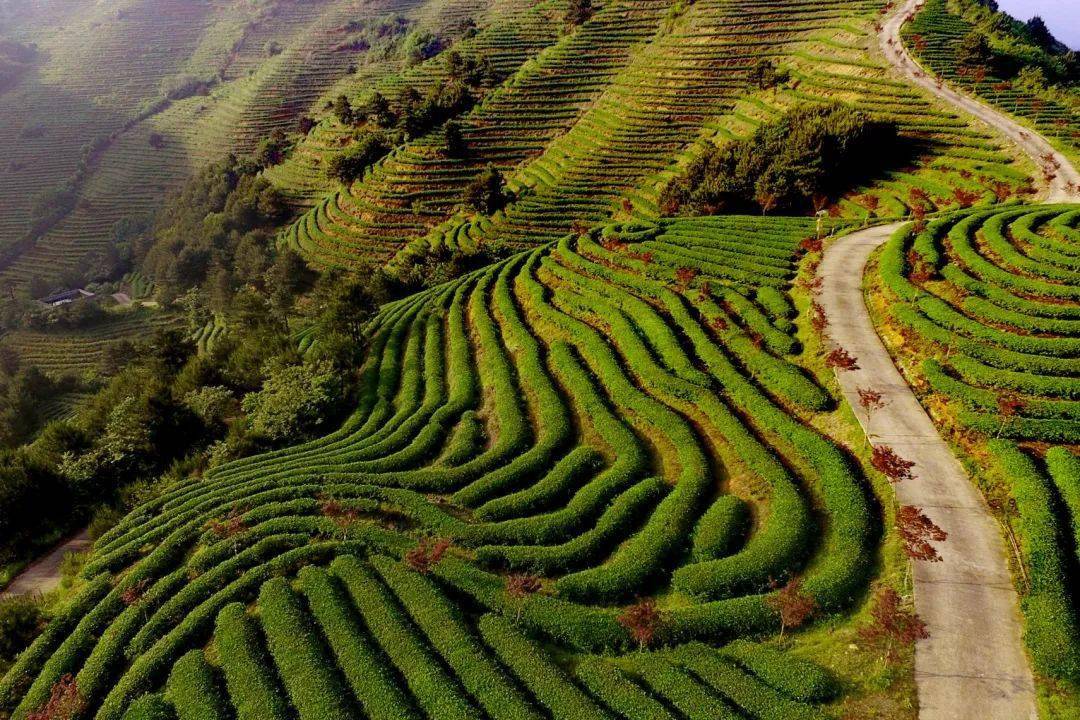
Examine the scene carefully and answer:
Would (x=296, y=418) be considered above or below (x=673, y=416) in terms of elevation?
below

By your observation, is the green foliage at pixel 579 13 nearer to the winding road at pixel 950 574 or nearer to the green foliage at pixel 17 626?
the winding road at pixel 950 574

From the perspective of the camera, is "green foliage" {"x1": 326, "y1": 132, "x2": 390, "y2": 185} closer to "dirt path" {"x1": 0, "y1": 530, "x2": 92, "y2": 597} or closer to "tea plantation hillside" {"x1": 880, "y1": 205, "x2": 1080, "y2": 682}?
"dirt path" {"x1": 0, "y1": 530, "x2": 92, "y2": 597}

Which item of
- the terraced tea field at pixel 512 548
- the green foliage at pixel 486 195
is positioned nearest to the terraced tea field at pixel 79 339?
the green foliage at pixel 486 195

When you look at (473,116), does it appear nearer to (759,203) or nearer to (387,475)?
(759,203)

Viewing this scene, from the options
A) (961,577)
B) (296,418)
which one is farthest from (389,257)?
(961,577)

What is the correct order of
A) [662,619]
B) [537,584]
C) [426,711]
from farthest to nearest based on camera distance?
[537,584] < [662,619] < [426,711]

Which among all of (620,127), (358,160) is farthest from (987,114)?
(358,160)
